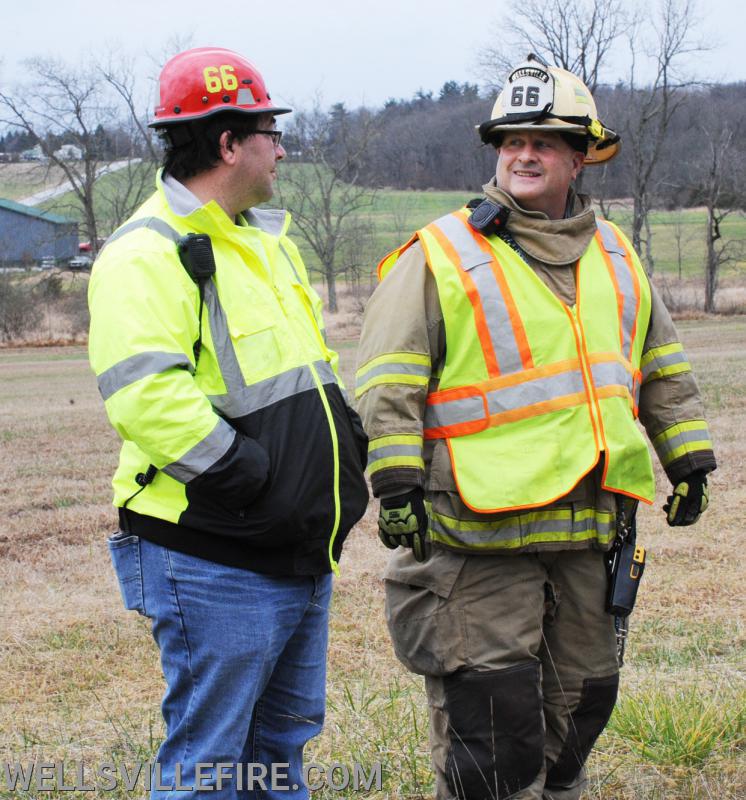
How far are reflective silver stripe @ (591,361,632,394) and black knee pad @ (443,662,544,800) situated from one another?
930 mm

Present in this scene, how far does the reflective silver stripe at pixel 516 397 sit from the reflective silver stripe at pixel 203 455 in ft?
3.22

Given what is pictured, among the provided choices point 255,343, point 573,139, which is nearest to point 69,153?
point 573,139

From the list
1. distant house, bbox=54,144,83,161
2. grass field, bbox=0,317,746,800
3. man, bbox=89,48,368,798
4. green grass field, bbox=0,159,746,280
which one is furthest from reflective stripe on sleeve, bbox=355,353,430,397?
green grass field, bbox=0,159,746,280

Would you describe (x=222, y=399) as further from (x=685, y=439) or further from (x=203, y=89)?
(x=685, y=439)

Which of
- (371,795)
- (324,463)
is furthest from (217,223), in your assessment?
(371,795)

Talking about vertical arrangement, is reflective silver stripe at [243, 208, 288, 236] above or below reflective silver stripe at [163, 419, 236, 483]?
above

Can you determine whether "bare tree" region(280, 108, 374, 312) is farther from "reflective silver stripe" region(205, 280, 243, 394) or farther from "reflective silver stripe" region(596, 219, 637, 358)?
"reflective silver stripe" region(205, 280, 243, 394)

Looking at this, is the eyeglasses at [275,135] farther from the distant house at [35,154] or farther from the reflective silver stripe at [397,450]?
the distant house at [35,154]

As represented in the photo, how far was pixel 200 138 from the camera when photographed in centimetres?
296

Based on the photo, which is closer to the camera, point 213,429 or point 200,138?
point 213,429

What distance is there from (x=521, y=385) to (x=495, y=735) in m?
1.08

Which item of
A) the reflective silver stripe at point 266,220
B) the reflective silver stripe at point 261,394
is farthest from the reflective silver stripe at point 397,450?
the reflective silver stripe at point 266,220

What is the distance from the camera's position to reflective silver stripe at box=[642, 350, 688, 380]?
376 centimetres

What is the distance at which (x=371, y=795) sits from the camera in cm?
333
